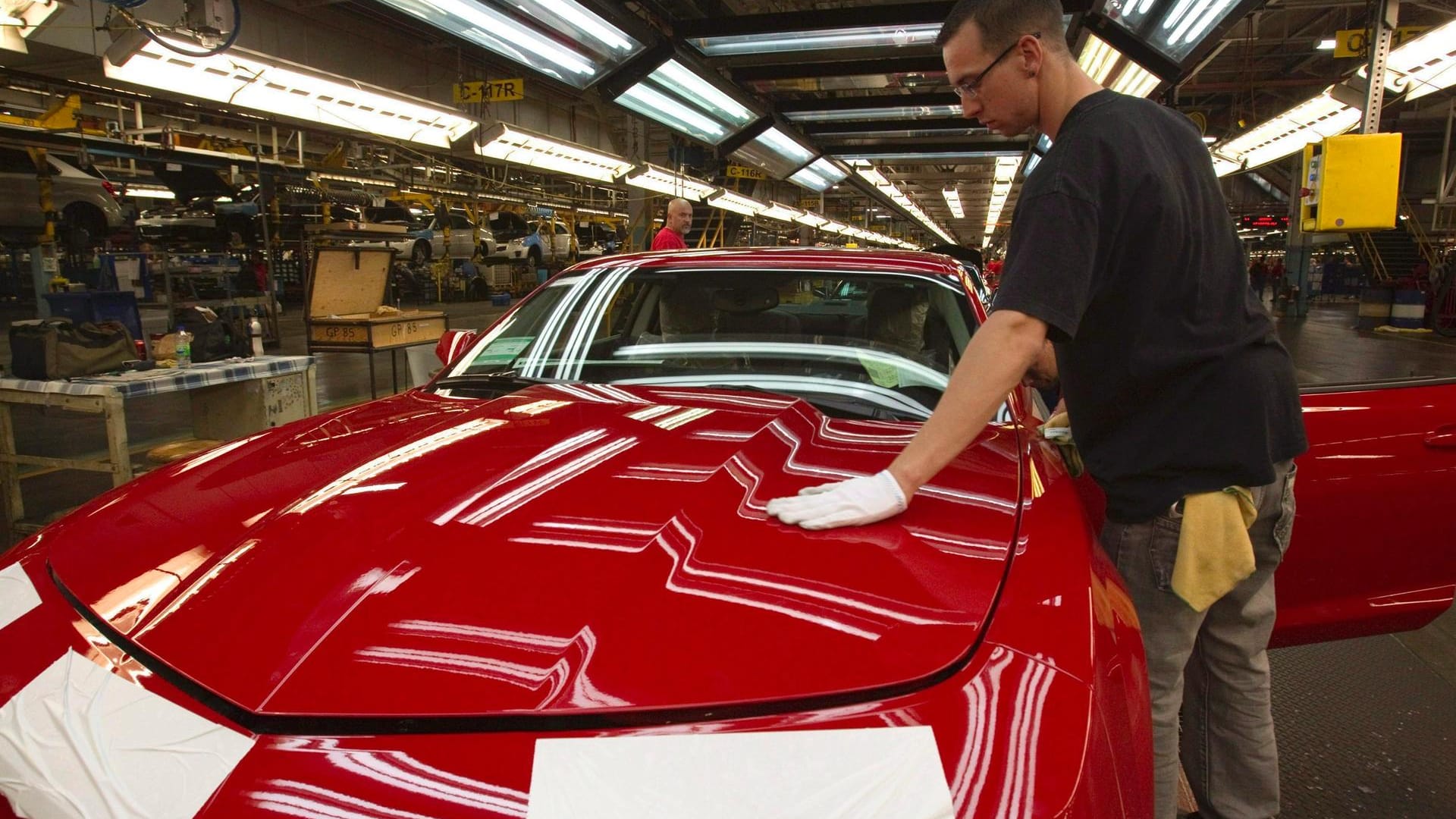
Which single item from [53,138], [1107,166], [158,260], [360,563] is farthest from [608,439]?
[158,260]

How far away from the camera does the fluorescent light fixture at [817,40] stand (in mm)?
3621

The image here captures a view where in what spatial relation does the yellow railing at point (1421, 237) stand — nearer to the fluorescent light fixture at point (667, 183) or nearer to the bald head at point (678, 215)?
the fluorescent light fixture at point (667, 183)

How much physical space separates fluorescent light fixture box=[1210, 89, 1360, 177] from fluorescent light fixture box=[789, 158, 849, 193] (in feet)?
10.5

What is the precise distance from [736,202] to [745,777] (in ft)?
41.7

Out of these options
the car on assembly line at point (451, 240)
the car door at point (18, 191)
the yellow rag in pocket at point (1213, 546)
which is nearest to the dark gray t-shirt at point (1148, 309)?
the yellow rag in pocket at point (1213, 546)

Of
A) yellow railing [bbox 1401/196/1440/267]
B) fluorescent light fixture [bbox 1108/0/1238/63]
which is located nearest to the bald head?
fluorescent light fixture [bbox 1108/0/1238/63]

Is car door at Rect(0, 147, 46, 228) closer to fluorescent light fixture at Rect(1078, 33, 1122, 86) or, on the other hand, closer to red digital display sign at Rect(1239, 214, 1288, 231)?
fluorescent light fixture at Rect(1078, 33, 1122, 86)

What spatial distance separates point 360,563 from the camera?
1.01 m

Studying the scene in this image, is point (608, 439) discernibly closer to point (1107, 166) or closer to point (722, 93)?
point (1107, 166)

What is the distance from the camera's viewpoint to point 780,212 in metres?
15.8

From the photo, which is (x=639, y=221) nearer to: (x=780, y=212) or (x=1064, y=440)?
(x=780, y=212)

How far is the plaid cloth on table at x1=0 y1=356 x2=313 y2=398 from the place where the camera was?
150 inches

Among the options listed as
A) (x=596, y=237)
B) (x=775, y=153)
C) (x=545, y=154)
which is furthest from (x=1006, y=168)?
(x=596, y=237)

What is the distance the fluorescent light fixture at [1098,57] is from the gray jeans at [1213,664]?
285 centimetres
